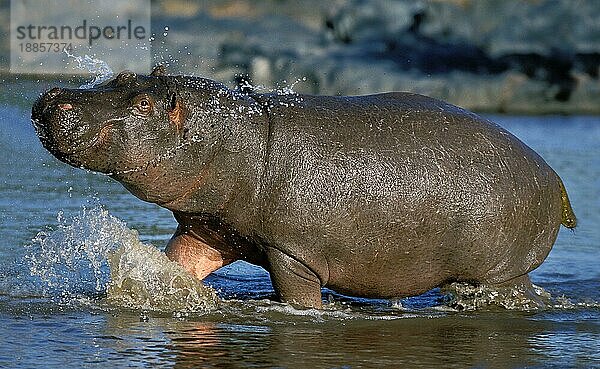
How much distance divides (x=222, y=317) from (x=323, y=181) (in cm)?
99

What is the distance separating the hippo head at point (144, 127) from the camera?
279 inches

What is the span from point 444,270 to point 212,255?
4.71 ft

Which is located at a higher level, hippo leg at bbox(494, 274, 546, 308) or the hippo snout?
the hippo snout

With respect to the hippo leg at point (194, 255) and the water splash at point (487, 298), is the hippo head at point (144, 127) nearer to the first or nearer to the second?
the hippo leg at point (194, 255)

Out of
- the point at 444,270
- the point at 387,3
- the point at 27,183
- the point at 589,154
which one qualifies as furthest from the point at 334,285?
the point at 387,3

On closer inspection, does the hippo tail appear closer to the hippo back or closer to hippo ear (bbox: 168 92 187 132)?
the hippo back

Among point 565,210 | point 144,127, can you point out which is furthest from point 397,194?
point 144,127

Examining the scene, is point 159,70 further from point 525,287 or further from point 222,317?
point 525,287

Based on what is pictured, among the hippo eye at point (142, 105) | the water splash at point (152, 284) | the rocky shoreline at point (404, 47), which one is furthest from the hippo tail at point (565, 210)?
the rocky shoreline at point (404, 47)

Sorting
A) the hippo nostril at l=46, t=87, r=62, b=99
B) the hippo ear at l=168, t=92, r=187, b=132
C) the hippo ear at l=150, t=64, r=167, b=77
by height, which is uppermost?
the hippo ear at l=150, t=64, r=167, b=77

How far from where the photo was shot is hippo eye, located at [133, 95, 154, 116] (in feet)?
23.8

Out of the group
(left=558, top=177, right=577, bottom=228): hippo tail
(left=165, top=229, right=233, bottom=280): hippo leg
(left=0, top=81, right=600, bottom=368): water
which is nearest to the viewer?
(left=0, top=81, right=600, bottom=368): water

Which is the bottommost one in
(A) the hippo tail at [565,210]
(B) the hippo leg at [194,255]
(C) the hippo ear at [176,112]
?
(B) the hippo leg at [194,255]

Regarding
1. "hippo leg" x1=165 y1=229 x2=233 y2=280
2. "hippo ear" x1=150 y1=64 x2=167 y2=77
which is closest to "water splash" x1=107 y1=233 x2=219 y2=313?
"hippo leg" x1=165 y1=229 x2=233 y2=280
